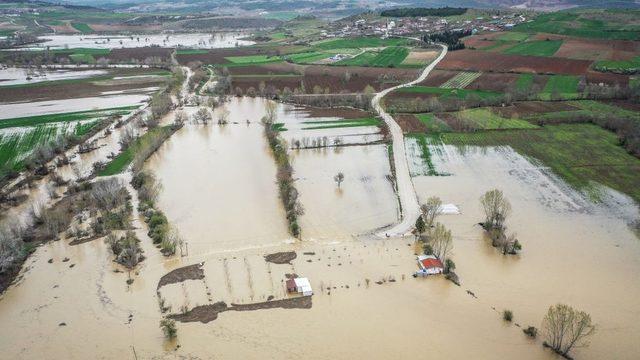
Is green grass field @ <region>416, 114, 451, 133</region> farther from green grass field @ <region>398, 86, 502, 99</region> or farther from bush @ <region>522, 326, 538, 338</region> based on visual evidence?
bush @ <region>522, 326, 538, 338</region>

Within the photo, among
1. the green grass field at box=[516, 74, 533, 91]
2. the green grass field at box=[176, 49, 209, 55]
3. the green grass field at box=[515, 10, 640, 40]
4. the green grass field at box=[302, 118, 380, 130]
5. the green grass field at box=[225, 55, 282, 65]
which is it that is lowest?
the green grass field at box=[302, 118, 380, 130]

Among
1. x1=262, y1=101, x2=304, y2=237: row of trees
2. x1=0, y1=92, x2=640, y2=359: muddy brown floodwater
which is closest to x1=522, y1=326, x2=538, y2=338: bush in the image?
x1=0, y1=92, x2=640, y2=359: muddy brown floodwater

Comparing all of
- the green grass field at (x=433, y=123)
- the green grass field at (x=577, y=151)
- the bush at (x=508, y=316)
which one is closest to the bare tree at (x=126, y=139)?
the green grass field at (x=433, y=123)

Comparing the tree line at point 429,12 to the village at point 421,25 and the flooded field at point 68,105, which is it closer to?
the village at point 421,25

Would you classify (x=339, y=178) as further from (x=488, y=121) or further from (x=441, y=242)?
(x=488, y=121)

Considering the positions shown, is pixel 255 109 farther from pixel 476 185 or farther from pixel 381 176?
pixel 476 185

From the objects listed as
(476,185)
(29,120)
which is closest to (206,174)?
(476,185)
